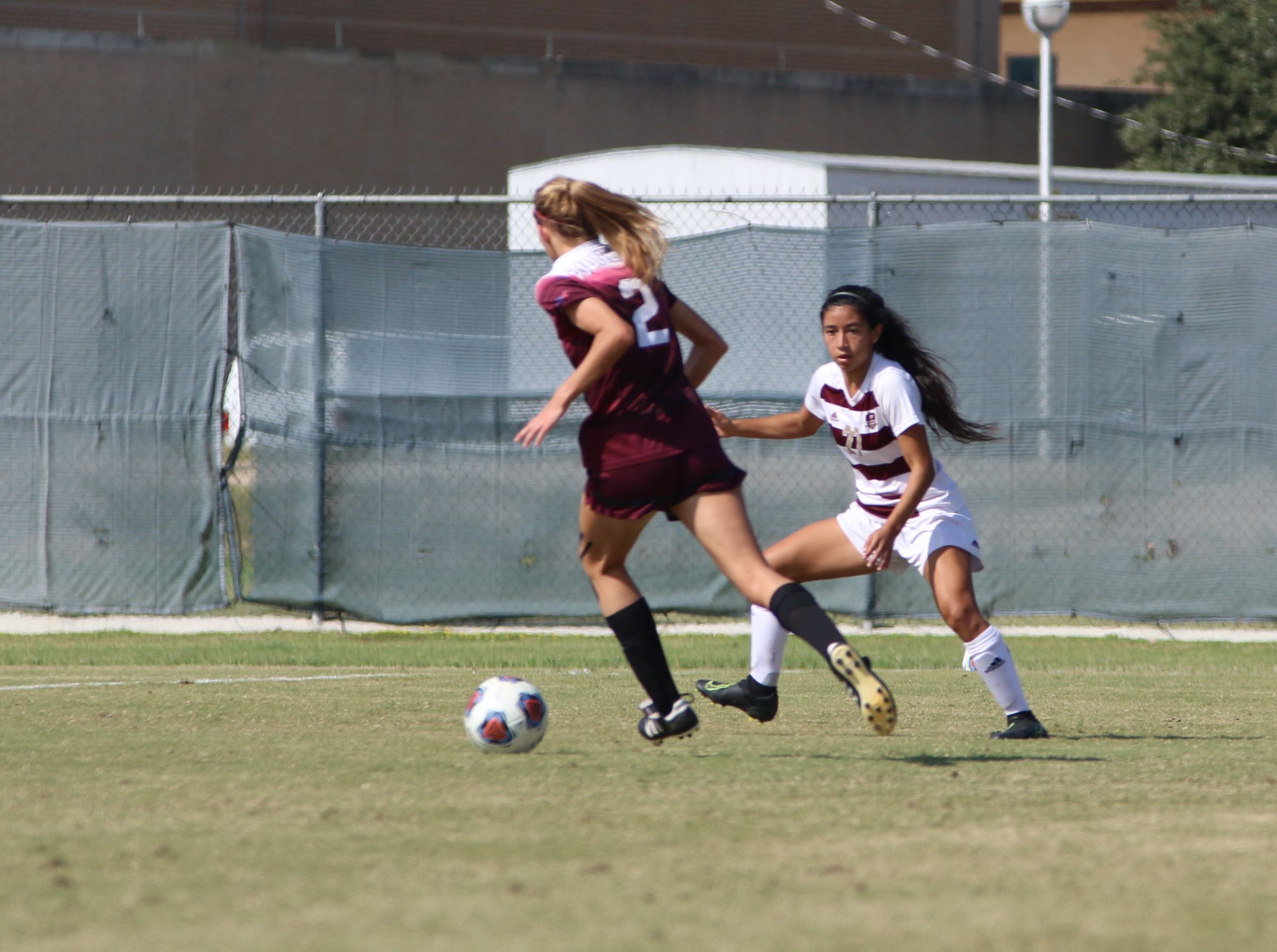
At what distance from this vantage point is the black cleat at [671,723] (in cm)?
513

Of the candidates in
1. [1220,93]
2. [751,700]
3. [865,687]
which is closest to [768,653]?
[751,700]

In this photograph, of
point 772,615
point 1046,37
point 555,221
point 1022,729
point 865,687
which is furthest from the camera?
point 1046,37

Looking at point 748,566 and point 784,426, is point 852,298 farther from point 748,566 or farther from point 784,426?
point 748,566

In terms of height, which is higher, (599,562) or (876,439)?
(876,439)

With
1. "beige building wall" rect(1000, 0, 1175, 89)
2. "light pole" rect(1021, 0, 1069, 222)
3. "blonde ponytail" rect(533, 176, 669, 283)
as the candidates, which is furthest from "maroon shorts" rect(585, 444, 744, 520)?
"beige building wall" rect(1000, 0, 1175, 89)

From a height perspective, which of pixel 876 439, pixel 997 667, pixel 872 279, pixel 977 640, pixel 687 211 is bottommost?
pixel 997 667

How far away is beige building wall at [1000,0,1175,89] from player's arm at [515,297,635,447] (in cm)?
3658

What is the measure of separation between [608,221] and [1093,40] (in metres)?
38.5

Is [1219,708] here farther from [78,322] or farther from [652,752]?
[78,322]

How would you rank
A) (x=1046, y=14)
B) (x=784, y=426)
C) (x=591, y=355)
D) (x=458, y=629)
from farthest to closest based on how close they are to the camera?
(x=1046, y=14), (x=458, y=629), (x=784, y=426), (x=591, y=355)

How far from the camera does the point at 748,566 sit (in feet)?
16.2

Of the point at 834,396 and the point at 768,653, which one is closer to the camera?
the point at 768,653

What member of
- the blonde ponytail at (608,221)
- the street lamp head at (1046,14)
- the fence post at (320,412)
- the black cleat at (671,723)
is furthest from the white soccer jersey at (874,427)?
the street lamp head at (1046,14)

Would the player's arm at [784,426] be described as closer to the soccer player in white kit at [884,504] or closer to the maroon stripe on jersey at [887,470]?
the soccer player in white kit at [884,504]
